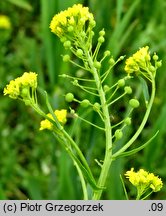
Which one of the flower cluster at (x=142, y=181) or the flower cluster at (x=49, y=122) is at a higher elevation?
the flower cluster at (x=49, y=122)

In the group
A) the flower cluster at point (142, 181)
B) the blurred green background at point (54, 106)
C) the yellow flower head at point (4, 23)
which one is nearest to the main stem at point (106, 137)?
the flower cluster at point (142, 181)

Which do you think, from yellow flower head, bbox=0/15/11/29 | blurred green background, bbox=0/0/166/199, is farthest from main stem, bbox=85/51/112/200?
yellow flower head, bbox=0/15/11/29

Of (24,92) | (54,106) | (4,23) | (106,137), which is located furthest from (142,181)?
(4,23)

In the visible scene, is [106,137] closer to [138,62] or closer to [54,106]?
[138,62]

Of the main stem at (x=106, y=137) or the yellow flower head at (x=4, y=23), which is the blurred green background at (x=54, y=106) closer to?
the yellow flower head at (x=4, y=23)

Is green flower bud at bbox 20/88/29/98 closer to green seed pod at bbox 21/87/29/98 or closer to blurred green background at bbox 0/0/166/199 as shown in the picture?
green seed pod at bbox 21/87/29/98
